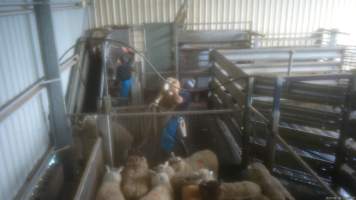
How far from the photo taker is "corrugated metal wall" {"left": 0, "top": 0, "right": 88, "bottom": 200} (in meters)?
3.02

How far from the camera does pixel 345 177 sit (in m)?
3.08

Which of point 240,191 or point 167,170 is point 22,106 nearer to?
point 167,170

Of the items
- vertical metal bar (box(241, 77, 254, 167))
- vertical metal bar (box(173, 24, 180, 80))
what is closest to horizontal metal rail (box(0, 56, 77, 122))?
vertical metal bar (box(241, 77, 254, 167))

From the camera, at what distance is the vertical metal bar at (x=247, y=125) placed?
10.6ft

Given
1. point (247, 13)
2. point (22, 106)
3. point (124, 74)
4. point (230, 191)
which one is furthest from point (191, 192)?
point (247, 13)

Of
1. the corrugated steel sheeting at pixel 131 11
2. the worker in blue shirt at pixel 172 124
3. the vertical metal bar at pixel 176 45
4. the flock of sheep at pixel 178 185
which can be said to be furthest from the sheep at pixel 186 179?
the corrugated steel sheeting at pixel 131 11

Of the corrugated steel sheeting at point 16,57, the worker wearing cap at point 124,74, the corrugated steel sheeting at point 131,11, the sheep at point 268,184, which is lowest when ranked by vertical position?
the sheep at point 268,184

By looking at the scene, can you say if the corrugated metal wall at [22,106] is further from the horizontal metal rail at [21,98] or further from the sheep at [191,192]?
the sheep at [191,192]

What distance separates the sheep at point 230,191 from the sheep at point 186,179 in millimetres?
179

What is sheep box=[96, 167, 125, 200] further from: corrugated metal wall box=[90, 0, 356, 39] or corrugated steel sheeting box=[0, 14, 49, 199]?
corrugated metal wall box=[90, 0, 356, 39]

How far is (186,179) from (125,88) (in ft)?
12.0

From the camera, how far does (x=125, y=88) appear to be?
6070 millimetres

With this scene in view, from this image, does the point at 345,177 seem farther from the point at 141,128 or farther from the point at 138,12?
the point at 138,12

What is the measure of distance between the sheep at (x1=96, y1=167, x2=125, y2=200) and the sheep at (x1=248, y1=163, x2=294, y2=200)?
47.6 inches
